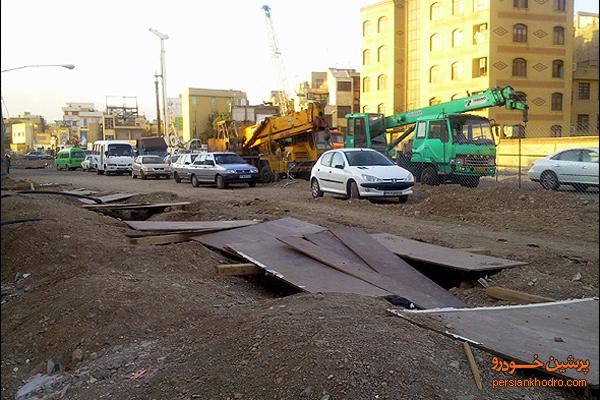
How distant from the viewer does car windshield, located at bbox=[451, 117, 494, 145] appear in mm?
18812

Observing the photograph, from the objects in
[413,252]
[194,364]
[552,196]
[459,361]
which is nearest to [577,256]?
[413,252]

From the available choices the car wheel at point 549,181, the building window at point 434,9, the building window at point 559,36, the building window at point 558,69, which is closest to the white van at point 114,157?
the building window at point 434,9

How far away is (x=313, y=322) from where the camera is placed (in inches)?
167

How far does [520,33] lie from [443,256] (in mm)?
38414

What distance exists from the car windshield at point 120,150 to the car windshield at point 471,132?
24.4 metres

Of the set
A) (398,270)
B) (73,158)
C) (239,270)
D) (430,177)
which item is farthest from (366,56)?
(239,270)

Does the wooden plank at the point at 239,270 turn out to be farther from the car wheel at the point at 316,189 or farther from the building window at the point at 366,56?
the building window at the point at 366,56

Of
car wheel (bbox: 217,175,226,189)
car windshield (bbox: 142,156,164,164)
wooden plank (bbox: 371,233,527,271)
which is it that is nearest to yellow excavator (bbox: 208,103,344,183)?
car wheel (bbox: 217,175,226,189)

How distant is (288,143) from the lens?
2541 cm

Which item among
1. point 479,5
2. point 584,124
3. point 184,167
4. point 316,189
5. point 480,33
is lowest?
point 316,189

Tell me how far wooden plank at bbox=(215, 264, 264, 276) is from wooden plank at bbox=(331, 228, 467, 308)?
4.68 ft

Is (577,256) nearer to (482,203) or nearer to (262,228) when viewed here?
(262,228)

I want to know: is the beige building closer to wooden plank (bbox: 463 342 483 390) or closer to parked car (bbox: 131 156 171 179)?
parked car (bbox: 131 156 171 179)

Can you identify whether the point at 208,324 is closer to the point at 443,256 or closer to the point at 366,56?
the point at 443,256
